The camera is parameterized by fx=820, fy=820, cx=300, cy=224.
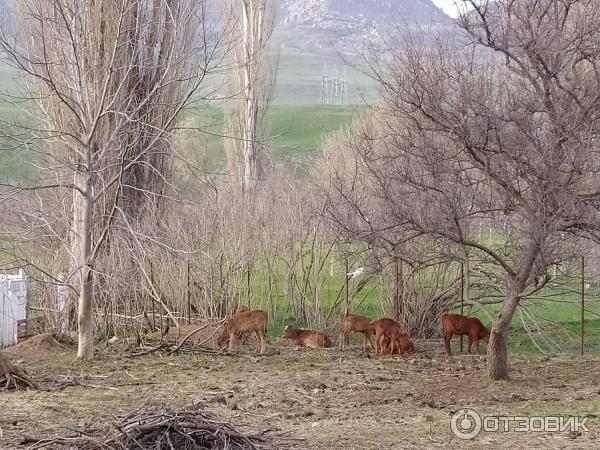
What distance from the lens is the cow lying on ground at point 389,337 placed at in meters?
13.2

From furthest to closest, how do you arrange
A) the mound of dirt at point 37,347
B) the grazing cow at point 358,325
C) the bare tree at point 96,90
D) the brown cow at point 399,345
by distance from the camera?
the grazing cow at point 358,325 → the brown cow at point 399,345 → the mound of dirt at point 37,347 → the bare tree at point 96,90

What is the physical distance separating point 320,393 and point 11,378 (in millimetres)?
3755

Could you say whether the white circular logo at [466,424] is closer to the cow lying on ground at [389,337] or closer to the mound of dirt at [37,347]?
the cow lying on ground at [389,337]

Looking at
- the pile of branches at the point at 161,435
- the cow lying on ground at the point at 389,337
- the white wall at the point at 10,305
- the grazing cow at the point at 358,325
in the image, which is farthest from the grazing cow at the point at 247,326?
the pile of branches at the point at 161,435

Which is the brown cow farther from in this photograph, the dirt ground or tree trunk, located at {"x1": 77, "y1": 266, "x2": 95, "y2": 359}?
tree trunk, located at {"x1": 77, "y1": 266, "x2": 95, "y2": 359}

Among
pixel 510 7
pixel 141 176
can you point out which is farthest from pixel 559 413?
pixel 141 176

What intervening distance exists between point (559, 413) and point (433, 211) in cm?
270

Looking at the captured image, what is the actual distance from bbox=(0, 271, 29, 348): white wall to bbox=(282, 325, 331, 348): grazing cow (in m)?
5.06

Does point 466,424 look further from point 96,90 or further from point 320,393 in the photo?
point 96,90

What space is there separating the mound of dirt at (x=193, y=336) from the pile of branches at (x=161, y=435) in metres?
6.64

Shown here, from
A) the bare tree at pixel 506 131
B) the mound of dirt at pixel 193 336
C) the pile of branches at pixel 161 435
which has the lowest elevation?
the mound of dirt at pixel 193 336

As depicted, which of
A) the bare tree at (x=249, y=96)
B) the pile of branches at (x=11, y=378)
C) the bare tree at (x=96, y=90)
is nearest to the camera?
the pile of branches at (x=11, y=378)

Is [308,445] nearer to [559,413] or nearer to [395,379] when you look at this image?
[559,413]

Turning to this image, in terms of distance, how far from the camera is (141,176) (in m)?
17.3
